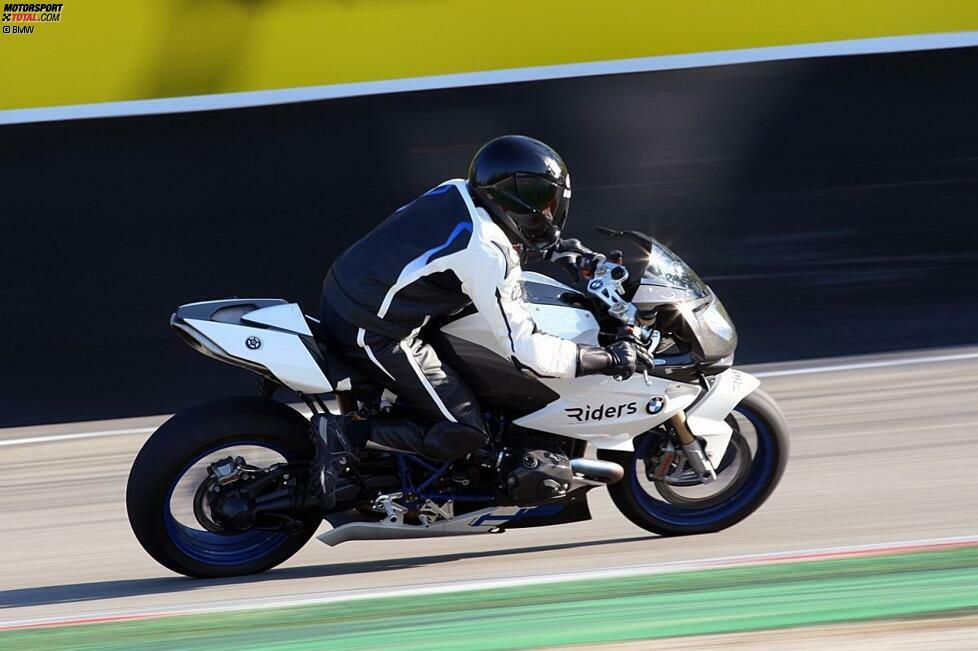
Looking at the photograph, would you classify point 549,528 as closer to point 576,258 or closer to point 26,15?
point 576,258

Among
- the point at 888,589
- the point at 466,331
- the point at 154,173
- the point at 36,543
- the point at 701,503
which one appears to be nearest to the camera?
the point at 888,589

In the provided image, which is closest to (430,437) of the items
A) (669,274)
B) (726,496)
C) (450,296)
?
(450,296)

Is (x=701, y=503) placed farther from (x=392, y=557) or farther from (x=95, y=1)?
(x=95, y=1)

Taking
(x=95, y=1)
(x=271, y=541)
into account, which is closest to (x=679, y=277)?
(x=271, y=541)

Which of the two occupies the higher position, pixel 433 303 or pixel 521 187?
pixel 521 187

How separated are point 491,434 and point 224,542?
3.64 feet

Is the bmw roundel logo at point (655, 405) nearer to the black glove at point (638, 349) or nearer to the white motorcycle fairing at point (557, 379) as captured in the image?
the white motorcycle fairing at point (557, 379)

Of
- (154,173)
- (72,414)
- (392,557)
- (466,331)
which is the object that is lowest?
(392,557)

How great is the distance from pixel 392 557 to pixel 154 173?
3.51 meters

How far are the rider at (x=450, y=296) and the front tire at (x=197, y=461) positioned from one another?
0.20 meters

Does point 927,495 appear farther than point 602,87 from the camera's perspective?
No

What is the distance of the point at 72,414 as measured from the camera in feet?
26.7

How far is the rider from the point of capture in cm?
499

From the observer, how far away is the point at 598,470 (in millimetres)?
5320
